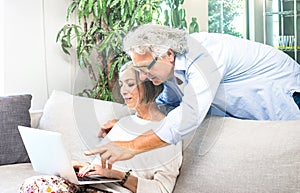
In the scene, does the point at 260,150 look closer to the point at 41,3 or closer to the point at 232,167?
the point at 232,167

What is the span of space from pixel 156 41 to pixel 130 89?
188mm

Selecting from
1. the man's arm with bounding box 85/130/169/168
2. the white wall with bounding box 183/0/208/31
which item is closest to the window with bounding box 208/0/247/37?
the white wall with bounding box 183/0/208/31

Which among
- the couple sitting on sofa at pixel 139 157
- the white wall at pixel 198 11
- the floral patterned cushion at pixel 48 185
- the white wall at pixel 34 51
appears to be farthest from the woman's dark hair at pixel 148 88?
the white wall at pixel 198 11

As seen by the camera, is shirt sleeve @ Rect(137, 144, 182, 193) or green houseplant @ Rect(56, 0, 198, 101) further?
green houseplant @ Rect(56, 0, 198, 101)

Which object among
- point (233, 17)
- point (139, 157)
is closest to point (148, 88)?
point (139, 157)

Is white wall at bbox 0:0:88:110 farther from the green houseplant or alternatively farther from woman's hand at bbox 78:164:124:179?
woman's hand at bbox 78:164:124:179

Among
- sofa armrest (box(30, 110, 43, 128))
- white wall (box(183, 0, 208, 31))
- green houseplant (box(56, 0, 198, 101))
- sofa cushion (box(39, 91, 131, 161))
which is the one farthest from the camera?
white wall (box(183, 0, 208, 31))

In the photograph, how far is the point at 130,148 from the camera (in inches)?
67.2

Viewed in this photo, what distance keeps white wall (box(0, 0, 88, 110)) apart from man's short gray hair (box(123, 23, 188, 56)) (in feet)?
5.01

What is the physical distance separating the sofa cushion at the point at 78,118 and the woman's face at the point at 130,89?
9 cm

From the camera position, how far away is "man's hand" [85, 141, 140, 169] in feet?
5.60

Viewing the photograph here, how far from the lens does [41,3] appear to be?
329 cm

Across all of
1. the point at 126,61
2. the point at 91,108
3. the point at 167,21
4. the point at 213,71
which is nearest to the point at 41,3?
the point at 167,21

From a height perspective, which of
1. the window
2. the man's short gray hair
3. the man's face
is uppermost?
the window
